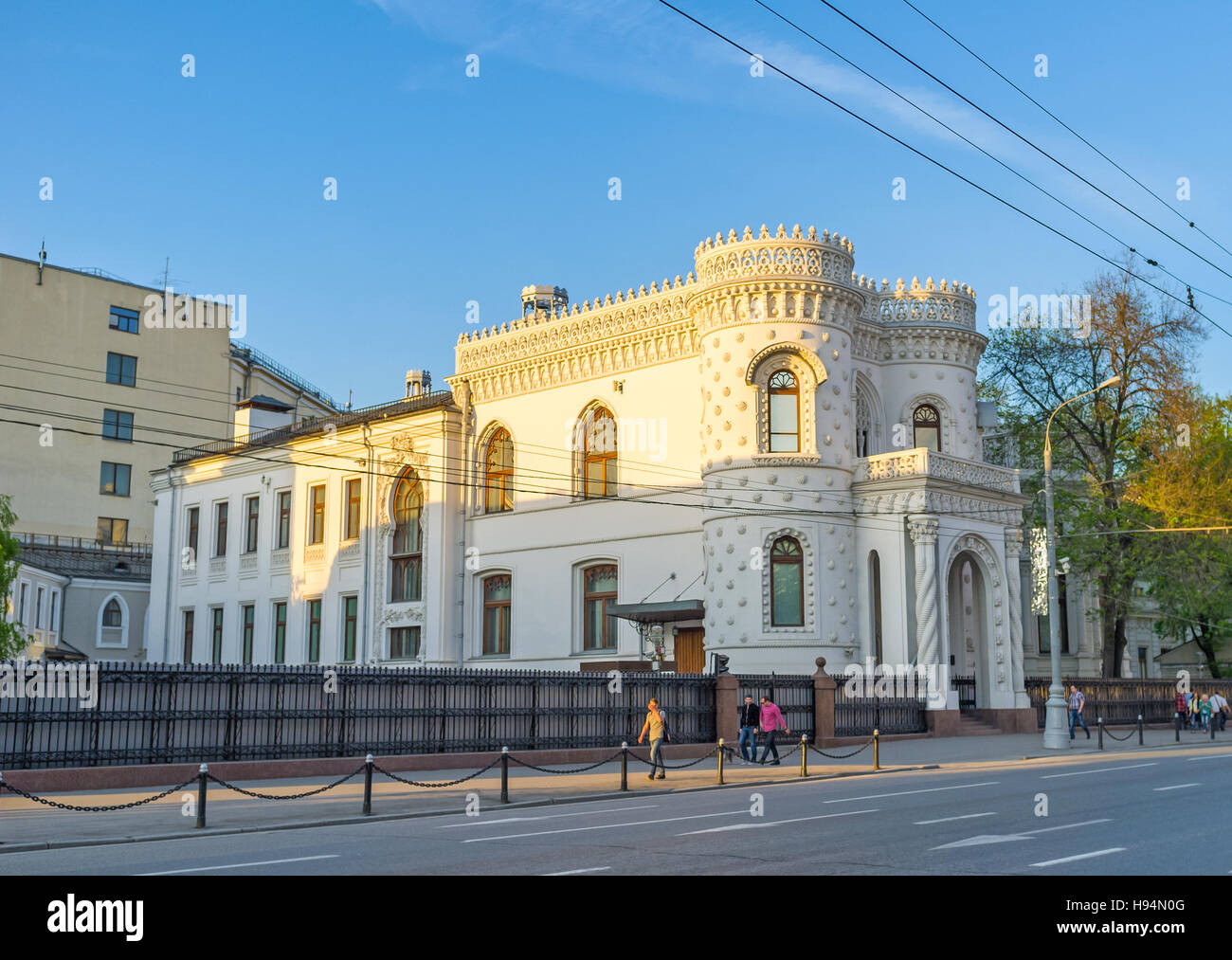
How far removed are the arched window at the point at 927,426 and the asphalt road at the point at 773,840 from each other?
21398 mm

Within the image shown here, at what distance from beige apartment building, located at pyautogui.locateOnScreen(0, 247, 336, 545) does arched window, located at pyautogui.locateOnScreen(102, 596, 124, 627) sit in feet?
19.0

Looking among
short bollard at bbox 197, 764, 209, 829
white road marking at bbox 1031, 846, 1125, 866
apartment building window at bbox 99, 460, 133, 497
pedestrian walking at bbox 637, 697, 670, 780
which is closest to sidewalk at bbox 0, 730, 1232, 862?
short bollard at bbox 197, 764, 209, 829

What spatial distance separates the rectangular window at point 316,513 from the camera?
49594mm

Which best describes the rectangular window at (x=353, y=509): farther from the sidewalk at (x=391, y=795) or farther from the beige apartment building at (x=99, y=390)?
the sidewalk at (x=391, y=795)

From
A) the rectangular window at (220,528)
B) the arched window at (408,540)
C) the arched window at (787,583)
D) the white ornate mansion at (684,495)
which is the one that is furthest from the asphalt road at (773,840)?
the rectangular window at (220,528)

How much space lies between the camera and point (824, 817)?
15688 mm

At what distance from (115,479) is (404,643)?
29.5 m

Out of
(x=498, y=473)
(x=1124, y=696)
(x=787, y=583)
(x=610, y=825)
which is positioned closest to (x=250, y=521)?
(x=498, y=473)

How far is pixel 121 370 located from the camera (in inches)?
2643

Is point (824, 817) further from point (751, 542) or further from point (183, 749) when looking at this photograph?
point (751, 542)

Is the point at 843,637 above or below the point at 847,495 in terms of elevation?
below

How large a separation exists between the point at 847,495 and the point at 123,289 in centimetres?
4624
